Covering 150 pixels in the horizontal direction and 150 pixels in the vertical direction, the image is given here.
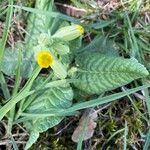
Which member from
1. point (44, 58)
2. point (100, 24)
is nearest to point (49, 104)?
point (44, 58)

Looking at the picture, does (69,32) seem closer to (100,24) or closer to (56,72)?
(56,72)

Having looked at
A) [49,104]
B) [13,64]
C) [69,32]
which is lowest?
[49,104]

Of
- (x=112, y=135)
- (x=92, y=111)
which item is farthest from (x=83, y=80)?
(x=112, y=135)

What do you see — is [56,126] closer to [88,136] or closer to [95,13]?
[88,136]

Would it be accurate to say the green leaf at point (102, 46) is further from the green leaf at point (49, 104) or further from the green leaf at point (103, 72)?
the green leaf at point (49, 104)

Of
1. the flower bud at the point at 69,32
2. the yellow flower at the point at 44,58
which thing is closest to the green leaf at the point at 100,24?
the flower bud at the point at 69,32

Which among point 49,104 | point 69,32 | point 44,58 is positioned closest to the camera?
point 44,58
